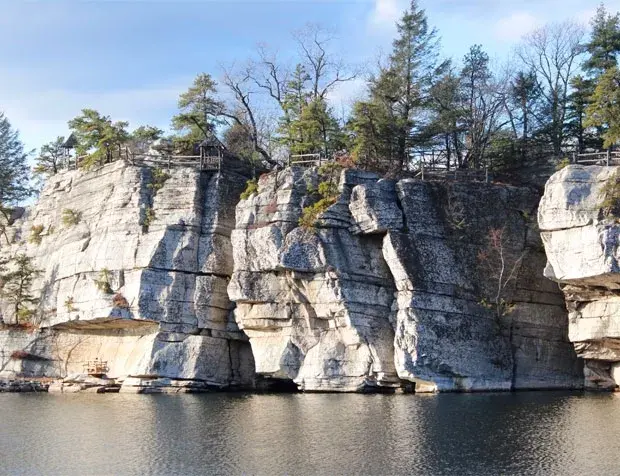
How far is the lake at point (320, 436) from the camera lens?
93.7 ft

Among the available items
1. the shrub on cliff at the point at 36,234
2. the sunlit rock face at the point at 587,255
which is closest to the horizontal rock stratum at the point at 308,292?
the sunlit rock face at the point at 587,255

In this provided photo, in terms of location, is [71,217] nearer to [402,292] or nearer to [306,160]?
[306,160]

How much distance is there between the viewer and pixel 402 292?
5091 cm

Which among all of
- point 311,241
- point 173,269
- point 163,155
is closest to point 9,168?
point 163,155

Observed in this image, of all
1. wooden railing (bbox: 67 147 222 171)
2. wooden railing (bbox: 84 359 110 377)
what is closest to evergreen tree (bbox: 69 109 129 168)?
wooden railing (bbox: 67 147 222 171)

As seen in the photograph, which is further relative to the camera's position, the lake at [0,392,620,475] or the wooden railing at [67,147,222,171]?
the wooden railing at [67,147,222,171]

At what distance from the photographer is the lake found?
1124 inches

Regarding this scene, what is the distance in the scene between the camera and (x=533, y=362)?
2028 inches

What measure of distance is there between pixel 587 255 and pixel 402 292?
1013 cm

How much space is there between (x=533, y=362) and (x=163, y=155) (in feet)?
89.6

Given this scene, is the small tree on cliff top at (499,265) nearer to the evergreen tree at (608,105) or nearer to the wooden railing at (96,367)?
the evergreen tree at (608,105)

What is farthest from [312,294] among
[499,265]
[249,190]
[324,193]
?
[499,265]

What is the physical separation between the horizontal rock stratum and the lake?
4669mm

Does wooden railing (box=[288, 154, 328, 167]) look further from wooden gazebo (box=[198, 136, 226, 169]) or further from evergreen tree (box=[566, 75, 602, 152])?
evergreen tree (box=[566, 75, 602, 152])
